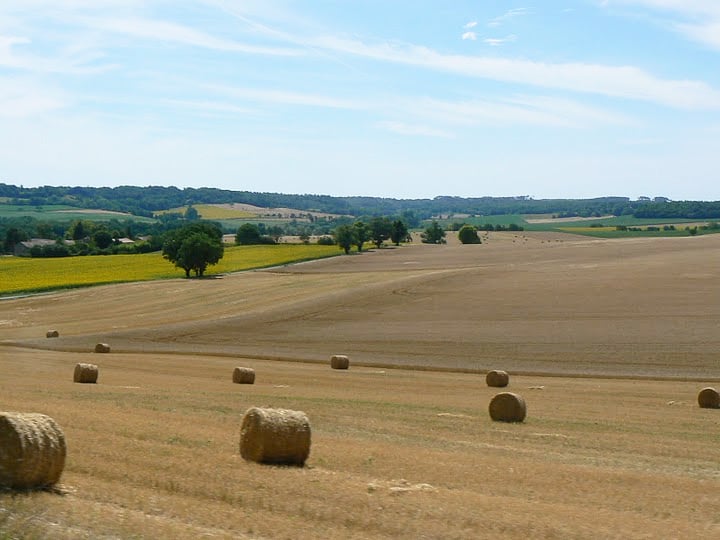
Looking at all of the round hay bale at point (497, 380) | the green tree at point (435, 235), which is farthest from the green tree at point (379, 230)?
the round hay bale at point (497, 380)

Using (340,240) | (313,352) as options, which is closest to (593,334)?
(313,352)

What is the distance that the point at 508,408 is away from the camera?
20406mm

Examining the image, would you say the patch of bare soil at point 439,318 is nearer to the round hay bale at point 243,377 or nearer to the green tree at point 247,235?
the round hay bale at point 243,377

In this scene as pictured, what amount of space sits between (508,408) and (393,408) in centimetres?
280

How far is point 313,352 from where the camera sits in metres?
43.5

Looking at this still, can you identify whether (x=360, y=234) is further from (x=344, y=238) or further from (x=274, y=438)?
(x=274, y=438)

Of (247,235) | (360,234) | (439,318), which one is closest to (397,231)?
(360,234)

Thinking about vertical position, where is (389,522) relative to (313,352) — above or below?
above

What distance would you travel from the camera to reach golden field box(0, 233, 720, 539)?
10398 mm

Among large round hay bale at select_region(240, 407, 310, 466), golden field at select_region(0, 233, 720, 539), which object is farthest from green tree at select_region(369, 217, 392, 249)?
large round hay bale at select_region(240, 407, 310, 466)

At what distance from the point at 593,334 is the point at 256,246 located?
97959 millimetres

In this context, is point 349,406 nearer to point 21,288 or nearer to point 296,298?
point 296,298

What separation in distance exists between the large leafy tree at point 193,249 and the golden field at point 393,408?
A: 27.8 m

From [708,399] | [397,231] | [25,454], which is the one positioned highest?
[25,454]
